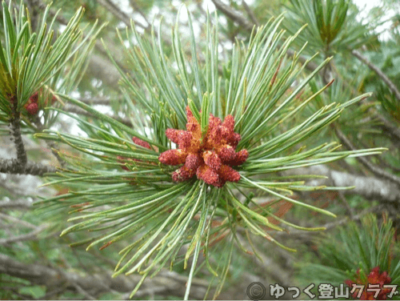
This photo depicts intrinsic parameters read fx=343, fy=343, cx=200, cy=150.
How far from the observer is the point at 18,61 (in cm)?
49

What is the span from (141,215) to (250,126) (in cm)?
21

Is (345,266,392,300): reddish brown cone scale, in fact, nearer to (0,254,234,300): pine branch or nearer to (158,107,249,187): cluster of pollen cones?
(158,107,249,187): cluster of pollen cones

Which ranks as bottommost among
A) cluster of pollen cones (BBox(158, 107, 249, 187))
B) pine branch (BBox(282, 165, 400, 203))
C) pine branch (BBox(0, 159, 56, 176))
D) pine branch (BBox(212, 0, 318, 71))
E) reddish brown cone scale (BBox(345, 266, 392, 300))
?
reddish brown cone scale (BBox(345, 266, 392, 300))

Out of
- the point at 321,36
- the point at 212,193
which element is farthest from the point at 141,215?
the point at 321,36

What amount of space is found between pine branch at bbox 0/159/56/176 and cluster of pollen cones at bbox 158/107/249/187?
0.84ft

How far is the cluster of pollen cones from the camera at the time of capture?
466 mm

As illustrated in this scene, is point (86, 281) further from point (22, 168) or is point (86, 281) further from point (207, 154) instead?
point (207, 154)

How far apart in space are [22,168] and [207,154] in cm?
33

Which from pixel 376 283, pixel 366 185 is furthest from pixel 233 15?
pixel 376 283

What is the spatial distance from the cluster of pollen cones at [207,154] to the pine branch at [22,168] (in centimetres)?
25

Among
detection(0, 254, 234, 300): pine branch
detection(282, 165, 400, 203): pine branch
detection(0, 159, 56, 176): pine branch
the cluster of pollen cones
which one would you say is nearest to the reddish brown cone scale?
detection(282, 165, 400, 203): pine branch

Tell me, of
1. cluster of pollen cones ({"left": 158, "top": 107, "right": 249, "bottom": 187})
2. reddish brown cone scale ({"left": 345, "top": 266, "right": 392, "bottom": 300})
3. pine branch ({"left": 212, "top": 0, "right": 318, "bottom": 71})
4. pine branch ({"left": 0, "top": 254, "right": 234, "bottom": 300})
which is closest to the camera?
cluster of pollen cones ({"left": 158, "top": 107, "right": 249, "bottom": 187})

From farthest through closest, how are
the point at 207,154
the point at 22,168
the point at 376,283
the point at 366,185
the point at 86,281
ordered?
the point at 86,281 → the point at 366,185 → the point at 376,283 → the point at 22,168 → the point at 207,154

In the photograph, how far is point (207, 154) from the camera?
1.53 feet
